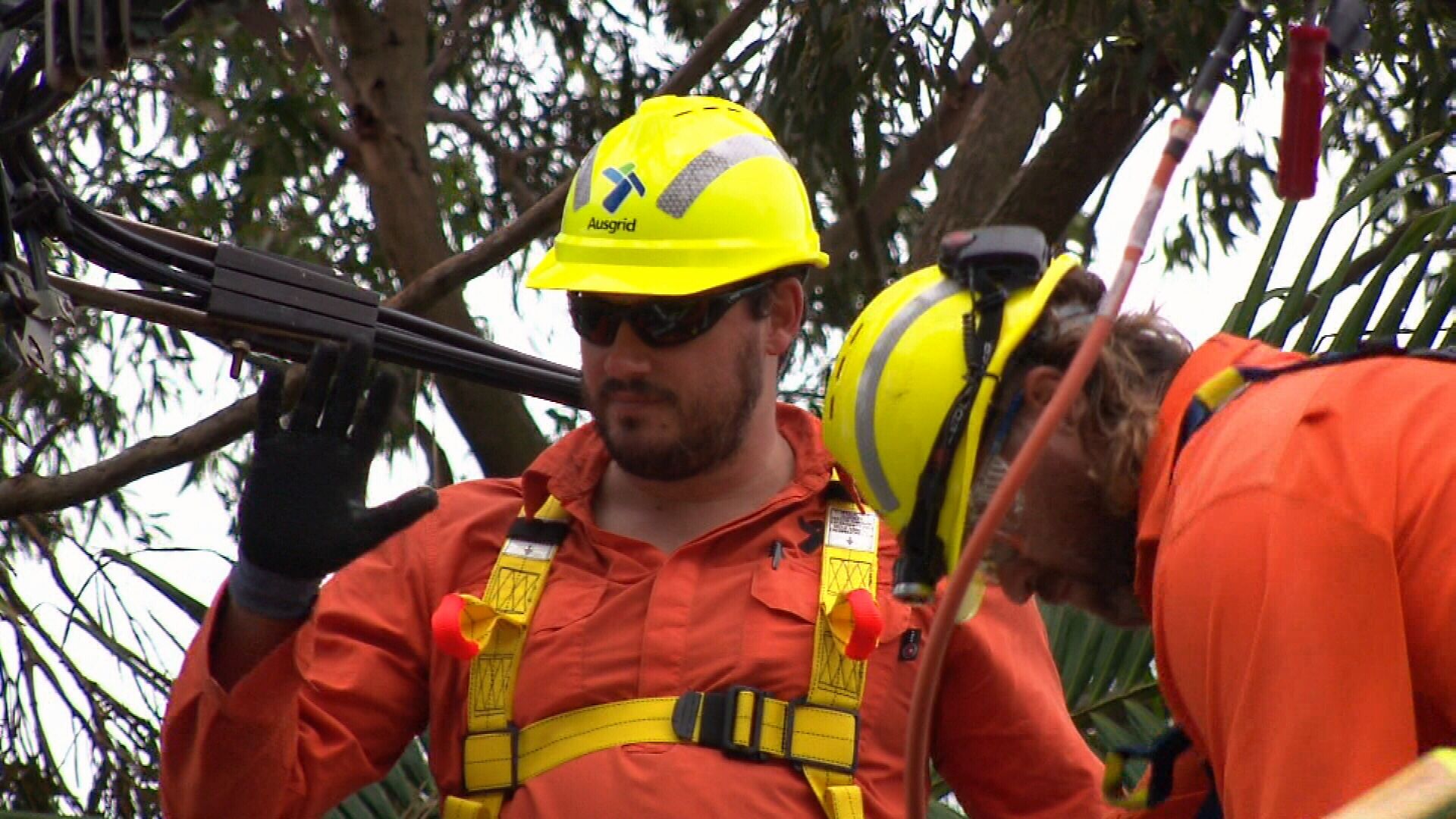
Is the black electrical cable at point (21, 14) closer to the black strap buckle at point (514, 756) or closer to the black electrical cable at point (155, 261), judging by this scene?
the black electrical cable at point (155, 261)

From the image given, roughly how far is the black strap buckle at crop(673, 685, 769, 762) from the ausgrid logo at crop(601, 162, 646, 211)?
87cm

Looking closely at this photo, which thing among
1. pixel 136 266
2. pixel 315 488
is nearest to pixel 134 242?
pixel 136 266

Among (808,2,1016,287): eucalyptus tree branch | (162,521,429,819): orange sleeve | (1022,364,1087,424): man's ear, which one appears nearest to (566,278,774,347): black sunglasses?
(162,521,429,819): orange sleeve

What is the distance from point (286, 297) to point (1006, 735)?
4.59ft

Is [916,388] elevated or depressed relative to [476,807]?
elevated

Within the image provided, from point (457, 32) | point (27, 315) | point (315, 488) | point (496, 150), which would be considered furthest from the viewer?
point (496, 150)

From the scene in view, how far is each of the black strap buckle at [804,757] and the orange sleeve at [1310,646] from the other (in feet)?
4.32

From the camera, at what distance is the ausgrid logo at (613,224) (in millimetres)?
3703

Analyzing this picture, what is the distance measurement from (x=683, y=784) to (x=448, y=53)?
211 inches

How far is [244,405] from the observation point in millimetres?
5246

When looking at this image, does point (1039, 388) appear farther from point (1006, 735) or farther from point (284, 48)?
point (284, 48)

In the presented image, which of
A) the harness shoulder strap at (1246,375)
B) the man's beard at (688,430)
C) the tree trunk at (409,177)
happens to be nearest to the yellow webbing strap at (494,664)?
the man's beard at (688,430)

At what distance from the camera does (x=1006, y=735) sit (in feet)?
11.9

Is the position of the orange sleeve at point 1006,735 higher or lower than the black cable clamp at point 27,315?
lower
